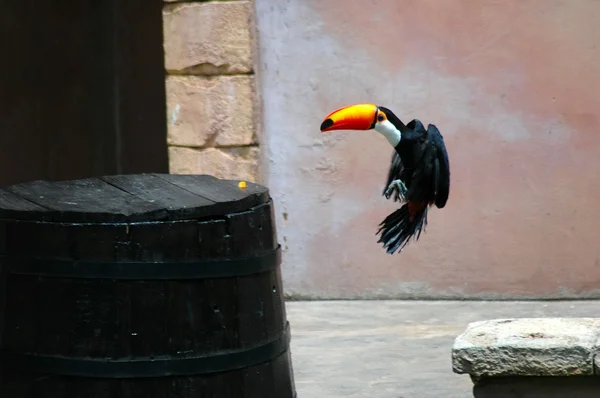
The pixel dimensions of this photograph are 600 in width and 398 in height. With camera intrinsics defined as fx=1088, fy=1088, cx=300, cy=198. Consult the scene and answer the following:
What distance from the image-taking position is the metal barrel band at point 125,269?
2.53m

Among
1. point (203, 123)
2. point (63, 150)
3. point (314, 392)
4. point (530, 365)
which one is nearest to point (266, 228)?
point (530, 365)

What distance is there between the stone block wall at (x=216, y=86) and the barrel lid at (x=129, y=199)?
2.31 metres

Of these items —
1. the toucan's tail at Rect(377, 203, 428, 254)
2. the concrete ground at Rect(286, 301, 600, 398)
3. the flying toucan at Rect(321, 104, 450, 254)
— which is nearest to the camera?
the flying toucan at Rect(321, 104, 450, 254)

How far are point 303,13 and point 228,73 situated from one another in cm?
48

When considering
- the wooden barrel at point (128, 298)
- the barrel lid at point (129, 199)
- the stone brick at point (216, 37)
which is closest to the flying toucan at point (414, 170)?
the barrel lid at point (129, 199)

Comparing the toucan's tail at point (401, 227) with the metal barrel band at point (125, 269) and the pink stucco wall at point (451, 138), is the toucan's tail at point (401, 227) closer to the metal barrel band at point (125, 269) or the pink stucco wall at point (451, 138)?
the metal barrel band at point (125, 269)

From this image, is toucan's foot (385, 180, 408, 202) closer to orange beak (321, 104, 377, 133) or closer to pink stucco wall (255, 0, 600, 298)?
orange beak (321, 104, 377, 133)

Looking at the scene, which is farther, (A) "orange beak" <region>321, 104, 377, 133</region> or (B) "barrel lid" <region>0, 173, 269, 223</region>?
(A) "orange beak" <region>321, 104, 377, 133</region>

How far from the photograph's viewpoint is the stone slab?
3.20 metres

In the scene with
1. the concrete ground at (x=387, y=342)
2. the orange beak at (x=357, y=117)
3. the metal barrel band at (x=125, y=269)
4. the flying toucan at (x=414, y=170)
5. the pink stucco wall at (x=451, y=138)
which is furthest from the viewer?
the pink stucco wall at (x=451, y=138)

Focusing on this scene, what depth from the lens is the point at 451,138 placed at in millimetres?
5254

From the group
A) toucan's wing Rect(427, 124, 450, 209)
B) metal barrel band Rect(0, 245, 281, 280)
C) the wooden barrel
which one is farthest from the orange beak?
metal barrel band Rect(0, 245, 281, 280)

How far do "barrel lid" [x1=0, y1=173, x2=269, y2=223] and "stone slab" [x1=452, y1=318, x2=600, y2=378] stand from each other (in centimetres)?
89

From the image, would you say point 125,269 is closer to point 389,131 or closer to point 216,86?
point 389,131
